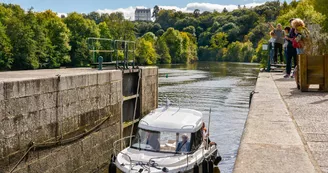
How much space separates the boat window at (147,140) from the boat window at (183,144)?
59cm

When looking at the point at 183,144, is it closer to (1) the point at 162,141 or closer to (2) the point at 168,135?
(2) the point at 168,135

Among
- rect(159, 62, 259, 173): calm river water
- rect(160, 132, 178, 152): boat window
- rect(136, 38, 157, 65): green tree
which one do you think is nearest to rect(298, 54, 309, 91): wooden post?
rect(160, 132, 178, 152): boat window

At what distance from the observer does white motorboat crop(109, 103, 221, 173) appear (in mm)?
11000

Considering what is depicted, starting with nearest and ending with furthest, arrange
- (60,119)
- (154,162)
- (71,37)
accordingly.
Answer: (154,162) → (60,119) → (71,37)

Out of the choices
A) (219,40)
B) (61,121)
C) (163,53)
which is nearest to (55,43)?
(163,53)

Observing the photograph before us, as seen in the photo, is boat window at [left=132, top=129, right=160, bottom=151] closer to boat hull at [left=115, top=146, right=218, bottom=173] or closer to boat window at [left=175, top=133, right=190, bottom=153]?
boat hull at [left=115, top=146, right=218, bottom=173]

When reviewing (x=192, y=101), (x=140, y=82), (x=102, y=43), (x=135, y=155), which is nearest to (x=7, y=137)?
(x=135, y=155)

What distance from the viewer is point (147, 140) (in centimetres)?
1235

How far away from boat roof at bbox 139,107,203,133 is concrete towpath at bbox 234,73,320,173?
493 cm

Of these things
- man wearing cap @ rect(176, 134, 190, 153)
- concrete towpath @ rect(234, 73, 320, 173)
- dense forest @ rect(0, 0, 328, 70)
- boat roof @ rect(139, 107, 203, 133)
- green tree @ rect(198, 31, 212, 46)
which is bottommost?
man wearing cap @ rect(176, 134, 190, 153)

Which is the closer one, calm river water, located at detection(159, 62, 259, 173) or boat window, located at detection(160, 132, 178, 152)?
boat window, located at detection(160, 132, 178, 152)

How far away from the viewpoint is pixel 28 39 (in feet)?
A: 224

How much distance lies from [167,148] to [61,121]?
312 centimetres

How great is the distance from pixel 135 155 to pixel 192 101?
2364 centimetres
